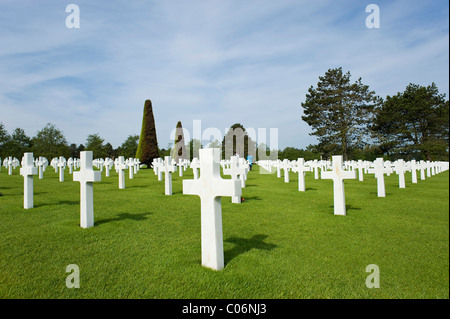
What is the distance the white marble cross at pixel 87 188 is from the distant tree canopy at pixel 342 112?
115ft

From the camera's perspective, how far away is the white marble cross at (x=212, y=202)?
327 centimetres

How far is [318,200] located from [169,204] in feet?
15.2

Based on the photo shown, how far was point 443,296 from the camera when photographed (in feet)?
8.59

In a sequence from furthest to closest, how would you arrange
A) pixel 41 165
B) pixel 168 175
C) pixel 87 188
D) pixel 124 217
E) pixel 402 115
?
pixel 402 115, pixel 41 165, pixel 168 175, pixel 124 217, pixel 87 188

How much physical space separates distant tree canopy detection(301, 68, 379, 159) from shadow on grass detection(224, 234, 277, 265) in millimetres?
34368

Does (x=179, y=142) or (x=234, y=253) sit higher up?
(x=179, y=142)

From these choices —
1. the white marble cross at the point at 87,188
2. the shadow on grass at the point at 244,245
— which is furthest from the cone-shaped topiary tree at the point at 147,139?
the shadow on grass at the point at 244,245

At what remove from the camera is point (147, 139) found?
3597cm

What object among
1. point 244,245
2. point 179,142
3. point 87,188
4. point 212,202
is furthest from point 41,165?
point 179,142

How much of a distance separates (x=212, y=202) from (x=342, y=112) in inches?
1467

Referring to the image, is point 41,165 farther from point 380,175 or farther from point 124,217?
point 380,175

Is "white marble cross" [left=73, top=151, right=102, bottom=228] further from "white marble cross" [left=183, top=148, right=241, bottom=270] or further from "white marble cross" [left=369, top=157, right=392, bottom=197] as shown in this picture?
"white marble cross" [left=369, top=157, right=392, bottom=197]

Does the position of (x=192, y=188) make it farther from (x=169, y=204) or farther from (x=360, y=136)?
(x=360, y=136)
